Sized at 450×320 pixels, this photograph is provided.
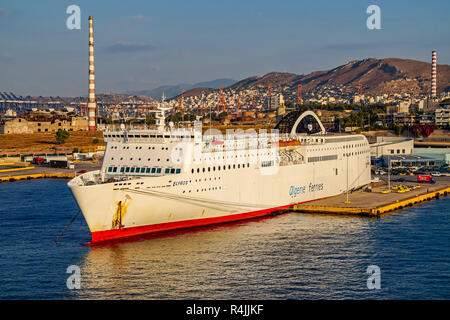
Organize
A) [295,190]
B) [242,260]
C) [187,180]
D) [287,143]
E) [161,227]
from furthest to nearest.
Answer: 1. [287,143]
2. [295,190]
3. [187,180]
4. [161,227]
5. [242,260]

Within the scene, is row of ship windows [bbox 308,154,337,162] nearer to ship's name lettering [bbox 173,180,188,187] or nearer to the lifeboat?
the lifeboat

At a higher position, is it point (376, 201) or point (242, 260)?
point (376, 201)

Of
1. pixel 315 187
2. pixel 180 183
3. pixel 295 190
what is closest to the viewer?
pixel 180 183

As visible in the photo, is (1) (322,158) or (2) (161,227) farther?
(1) (322,158)

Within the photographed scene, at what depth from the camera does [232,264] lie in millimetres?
24078

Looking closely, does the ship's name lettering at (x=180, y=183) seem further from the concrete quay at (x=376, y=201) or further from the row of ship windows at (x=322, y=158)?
the row of ship windows at (x=322, y=158)

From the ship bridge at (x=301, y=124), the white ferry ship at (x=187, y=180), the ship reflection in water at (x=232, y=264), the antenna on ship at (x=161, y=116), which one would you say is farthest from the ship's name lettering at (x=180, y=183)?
the ship bridge at (x=301, y=124)

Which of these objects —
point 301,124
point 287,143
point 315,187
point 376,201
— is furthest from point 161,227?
point 301,124

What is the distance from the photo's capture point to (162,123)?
104 ft

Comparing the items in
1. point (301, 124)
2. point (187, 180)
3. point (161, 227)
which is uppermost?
point (301, 124)

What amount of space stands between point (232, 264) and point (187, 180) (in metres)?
6.45

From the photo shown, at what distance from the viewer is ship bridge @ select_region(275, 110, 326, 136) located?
46.6 m

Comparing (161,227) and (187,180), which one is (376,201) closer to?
(187,180)
